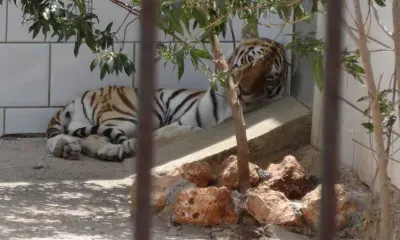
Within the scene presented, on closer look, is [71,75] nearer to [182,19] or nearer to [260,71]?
[260,71]

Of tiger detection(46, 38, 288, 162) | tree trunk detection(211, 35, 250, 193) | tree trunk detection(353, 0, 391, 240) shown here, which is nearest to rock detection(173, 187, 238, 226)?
tree trunk detection(211, 35, 250, 193)

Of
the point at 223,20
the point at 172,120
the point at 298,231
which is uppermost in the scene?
the point at 223,20

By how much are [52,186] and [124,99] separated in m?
1.44

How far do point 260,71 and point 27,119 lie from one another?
64.6 inches

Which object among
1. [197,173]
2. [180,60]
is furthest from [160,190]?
[180,60]

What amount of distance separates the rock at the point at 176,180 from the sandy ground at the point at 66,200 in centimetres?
11

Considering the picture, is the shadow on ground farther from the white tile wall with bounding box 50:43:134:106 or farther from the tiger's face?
the tiger's face

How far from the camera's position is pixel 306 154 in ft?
17.7

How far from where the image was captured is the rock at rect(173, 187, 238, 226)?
4207 mm

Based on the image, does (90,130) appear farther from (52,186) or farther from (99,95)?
(52,186)

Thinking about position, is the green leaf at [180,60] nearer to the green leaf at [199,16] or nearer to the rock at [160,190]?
the green leaf at [199,16]

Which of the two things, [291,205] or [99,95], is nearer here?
[291,205]

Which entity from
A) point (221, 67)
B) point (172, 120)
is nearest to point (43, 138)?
point (172, 120)

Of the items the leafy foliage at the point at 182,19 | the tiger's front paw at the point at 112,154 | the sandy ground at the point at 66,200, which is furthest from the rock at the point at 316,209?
the tiger's front paw at the point at 112,154
